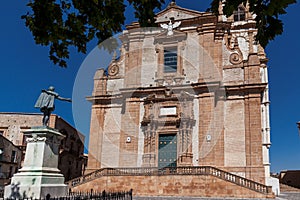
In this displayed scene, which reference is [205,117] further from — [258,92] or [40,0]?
[40,0]

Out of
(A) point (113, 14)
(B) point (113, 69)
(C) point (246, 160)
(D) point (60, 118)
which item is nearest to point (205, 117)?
(C) point (246, 160)

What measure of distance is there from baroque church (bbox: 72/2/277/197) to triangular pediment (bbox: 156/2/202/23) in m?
0.07

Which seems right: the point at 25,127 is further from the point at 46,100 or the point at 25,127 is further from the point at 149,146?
the point at 46,100

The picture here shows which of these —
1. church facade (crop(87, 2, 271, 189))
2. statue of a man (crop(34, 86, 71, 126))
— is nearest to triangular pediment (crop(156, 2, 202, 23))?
church facade (crop(87, 2, 271, 189))

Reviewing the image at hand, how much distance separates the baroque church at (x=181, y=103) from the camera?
1744cm

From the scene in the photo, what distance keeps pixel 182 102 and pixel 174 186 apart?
5816 mm

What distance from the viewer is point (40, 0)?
4.64 m

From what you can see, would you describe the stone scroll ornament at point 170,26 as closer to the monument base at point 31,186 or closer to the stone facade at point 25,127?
the stone facade at point 25,127

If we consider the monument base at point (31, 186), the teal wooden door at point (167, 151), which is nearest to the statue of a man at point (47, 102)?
the monument base at point (31, 186)

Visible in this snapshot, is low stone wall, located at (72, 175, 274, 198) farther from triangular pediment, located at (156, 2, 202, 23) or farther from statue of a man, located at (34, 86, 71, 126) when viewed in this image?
triangular pediment, located at (156, 2, 202, 23)

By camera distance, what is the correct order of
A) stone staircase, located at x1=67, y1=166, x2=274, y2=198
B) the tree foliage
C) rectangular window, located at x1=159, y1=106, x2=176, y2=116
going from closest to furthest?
the tree foliage, stone staircase, located at x1=67, y1=166, x2=274, y2=198, rectangular window, located at x1=159, y1=106, x2=176, y2=116

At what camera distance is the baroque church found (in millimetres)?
17438

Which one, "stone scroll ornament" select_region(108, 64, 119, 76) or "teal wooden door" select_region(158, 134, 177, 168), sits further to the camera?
"stone scroll ornament" select_region(108, 64, 119, 76)

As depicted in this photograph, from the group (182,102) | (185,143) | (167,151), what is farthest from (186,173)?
(182,102)
